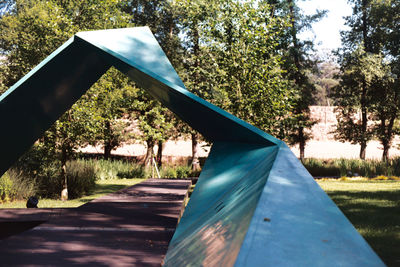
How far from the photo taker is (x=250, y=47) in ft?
34.4

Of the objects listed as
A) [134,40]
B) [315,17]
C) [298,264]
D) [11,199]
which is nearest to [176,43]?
[315,17]

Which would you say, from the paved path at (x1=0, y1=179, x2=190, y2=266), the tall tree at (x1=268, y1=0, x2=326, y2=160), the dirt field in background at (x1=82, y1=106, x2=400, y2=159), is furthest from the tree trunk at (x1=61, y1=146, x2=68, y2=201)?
the dirt field in background at (x1=82, y1=106, x2=400, y2=159)

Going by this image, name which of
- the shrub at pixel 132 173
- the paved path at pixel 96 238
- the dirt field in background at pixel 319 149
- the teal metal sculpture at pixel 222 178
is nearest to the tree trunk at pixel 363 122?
the dirt field in background at pixel 319 149

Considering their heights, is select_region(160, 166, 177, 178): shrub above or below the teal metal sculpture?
below

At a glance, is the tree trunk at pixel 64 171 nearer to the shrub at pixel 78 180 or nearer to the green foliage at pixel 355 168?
the shrub at pixel 78 180

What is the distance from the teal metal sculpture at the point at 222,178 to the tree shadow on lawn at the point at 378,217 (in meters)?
2.50

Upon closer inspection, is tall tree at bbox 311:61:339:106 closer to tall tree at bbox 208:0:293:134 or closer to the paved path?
tall tree at bbox 208:0:293:134

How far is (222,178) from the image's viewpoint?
11.0 ft

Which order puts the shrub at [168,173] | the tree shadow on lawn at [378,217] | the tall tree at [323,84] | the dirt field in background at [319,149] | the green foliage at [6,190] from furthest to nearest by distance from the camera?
the dirt field in background at [319,149], the tall tree at [323,84], the shrub at [168,173], the green foliage at [6,190], the tree shadow on lawn at [378,217]

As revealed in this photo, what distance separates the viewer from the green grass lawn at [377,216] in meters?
5.00

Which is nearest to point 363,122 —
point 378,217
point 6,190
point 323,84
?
point 378,217

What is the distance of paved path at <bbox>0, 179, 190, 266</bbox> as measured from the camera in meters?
3.31

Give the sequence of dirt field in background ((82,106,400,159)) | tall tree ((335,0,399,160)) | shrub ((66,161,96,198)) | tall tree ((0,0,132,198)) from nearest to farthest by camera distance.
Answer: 1. tall tree ((0,0,132,198))
2. shrub ((66,161,96,198))
3. tall tree ((335,0,399,160))
4. dirt field in background ((82,106,400,159))

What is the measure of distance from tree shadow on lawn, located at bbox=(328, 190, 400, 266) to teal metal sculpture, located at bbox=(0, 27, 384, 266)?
2501 mm
